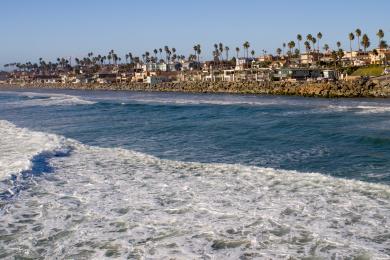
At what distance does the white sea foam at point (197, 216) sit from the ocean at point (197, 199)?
0.06 feet

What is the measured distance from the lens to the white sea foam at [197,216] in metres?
6.64

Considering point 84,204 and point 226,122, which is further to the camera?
point 226,122

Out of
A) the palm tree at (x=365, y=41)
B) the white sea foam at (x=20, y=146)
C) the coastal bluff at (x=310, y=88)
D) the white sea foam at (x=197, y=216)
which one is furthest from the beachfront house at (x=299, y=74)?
the white sea foam at (x=197, y=216)

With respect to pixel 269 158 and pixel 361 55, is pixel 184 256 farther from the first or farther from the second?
pixel 361 55

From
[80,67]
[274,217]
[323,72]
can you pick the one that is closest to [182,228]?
[274,217]

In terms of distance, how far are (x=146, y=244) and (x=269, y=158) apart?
25.4 ft

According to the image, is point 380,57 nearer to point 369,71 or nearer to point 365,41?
point 365,41

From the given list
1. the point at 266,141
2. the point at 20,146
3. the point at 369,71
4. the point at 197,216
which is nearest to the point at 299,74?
the point at 369,71

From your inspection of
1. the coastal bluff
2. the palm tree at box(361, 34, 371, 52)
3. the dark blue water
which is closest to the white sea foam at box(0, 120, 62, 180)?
the dark blue water

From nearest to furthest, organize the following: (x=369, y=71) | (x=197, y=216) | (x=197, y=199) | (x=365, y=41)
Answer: (x=197, y=216), (x=197, y=199), (x=369, y=71), (x=365, y=41)

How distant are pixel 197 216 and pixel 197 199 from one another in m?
1.16

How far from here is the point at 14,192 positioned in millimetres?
9953

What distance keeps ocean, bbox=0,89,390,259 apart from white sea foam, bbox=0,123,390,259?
0.06 feet

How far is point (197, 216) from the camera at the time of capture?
811cm
